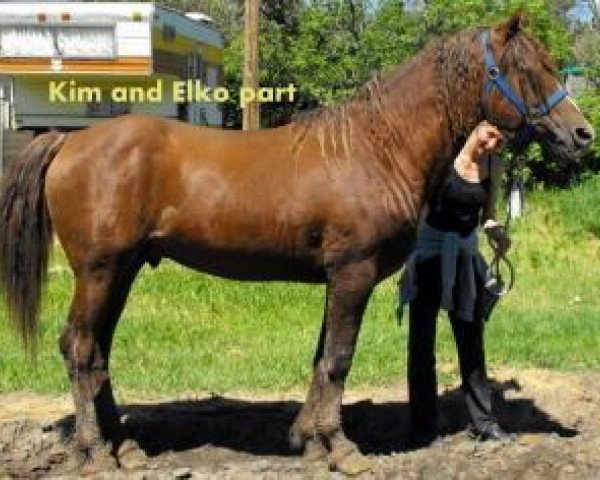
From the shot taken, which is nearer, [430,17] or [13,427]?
[13,427]

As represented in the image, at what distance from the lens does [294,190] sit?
18.2 ft

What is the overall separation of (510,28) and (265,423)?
276 centimetres

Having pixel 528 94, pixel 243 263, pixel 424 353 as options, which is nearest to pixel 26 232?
A: pixel 243 263

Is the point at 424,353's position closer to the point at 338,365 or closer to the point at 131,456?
the point at 338,365

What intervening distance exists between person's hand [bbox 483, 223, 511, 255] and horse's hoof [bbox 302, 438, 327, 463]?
140 cm

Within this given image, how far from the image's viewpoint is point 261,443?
21.8 feet

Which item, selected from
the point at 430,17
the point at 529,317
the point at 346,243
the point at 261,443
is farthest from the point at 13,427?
the point at 430,17

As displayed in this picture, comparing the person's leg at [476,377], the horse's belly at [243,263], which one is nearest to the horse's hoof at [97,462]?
the horse's belly at [243,263]

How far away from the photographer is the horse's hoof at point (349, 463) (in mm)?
5516

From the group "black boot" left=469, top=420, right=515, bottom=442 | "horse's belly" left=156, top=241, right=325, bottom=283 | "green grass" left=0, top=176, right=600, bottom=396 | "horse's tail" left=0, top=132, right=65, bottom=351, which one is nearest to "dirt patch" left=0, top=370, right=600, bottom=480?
"black boot" left=469, top=420, right=515, bottom=442

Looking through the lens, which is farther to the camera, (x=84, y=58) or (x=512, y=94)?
(x=84, y=58)

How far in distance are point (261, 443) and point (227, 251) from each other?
4.95ft

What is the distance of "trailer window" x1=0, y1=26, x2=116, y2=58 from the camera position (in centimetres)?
1786

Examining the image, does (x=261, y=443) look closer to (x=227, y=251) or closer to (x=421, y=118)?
(x=227, y=251)
